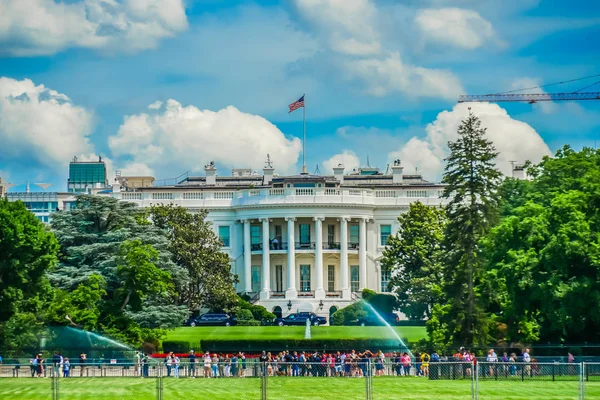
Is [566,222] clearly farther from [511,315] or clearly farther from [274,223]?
[274,223]

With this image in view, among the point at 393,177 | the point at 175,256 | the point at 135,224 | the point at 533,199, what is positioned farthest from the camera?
the point at 393,177

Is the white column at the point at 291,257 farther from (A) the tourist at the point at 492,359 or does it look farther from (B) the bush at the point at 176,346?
(A) the tourist at the point at 492,359

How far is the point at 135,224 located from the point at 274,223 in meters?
31.9

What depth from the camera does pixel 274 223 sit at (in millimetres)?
115438

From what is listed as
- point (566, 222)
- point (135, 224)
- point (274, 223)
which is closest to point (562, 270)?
point (566, 222)

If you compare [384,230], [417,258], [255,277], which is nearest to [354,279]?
[384,230]

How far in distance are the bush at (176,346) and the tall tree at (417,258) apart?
24118mm

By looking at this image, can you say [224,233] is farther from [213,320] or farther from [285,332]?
[285,332]

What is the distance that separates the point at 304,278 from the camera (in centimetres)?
11431

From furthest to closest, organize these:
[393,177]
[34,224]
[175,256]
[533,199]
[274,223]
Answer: [393,177], [274,223], [175,256], [533,199], [34,224]

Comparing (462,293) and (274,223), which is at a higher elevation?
(274,223)

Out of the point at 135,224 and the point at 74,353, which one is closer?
the point at 74,353

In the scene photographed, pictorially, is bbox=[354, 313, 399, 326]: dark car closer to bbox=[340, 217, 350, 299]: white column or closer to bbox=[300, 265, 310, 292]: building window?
bbox=[340, 217, 350, 299]: white column

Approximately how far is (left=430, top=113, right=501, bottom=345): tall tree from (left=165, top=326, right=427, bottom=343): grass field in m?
9.53
